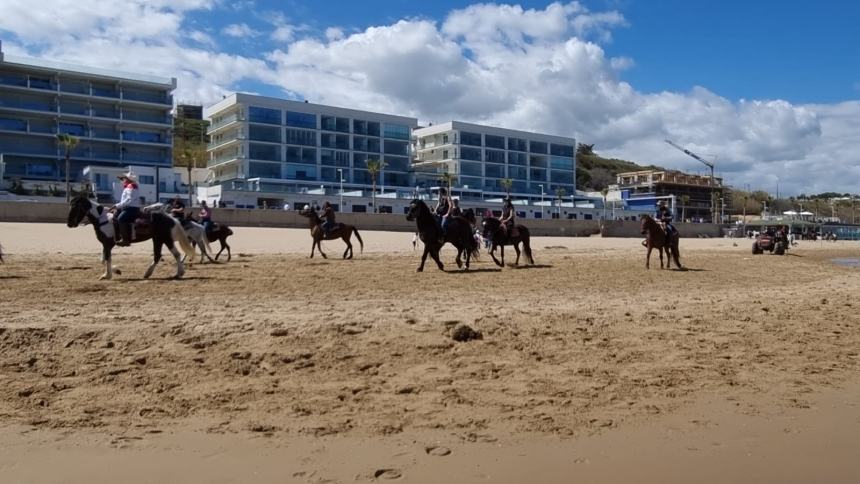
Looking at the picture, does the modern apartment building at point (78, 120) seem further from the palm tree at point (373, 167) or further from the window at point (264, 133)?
the palm tree at point (373, 167)

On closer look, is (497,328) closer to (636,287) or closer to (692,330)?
(692,330)

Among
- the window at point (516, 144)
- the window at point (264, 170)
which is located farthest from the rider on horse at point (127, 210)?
the window at point (516, 144)

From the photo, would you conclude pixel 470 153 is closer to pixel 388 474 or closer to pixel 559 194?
pixel 559 194

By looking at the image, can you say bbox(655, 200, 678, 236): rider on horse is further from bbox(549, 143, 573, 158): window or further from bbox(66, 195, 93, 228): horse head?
bbox(549, 143, 573, 158): window

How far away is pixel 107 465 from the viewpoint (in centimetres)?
461

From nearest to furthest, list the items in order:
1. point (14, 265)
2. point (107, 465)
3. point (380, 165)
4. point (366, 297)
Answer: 1. point (107, 465)
2. point (366, 297)
3. point (14, 265)
4. point (380, 165)

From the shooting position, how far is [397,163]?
10538cm

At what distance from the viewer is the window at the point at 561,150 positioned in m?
123

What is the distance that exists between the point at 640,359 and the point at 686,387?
92 cm

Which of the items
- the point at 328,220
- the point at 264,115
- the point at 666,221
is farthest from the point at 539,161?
the point at 666,221

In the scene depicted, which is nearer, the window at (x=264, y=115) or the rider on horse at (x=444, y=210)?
the rider on horse at (x=444, y=210)

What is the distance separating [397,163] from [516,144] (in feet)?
79.4

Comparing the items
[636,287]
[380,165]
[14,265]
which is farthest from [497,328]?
[380,165]

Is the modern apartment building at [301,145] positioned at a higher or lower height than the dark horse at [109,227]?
higher
